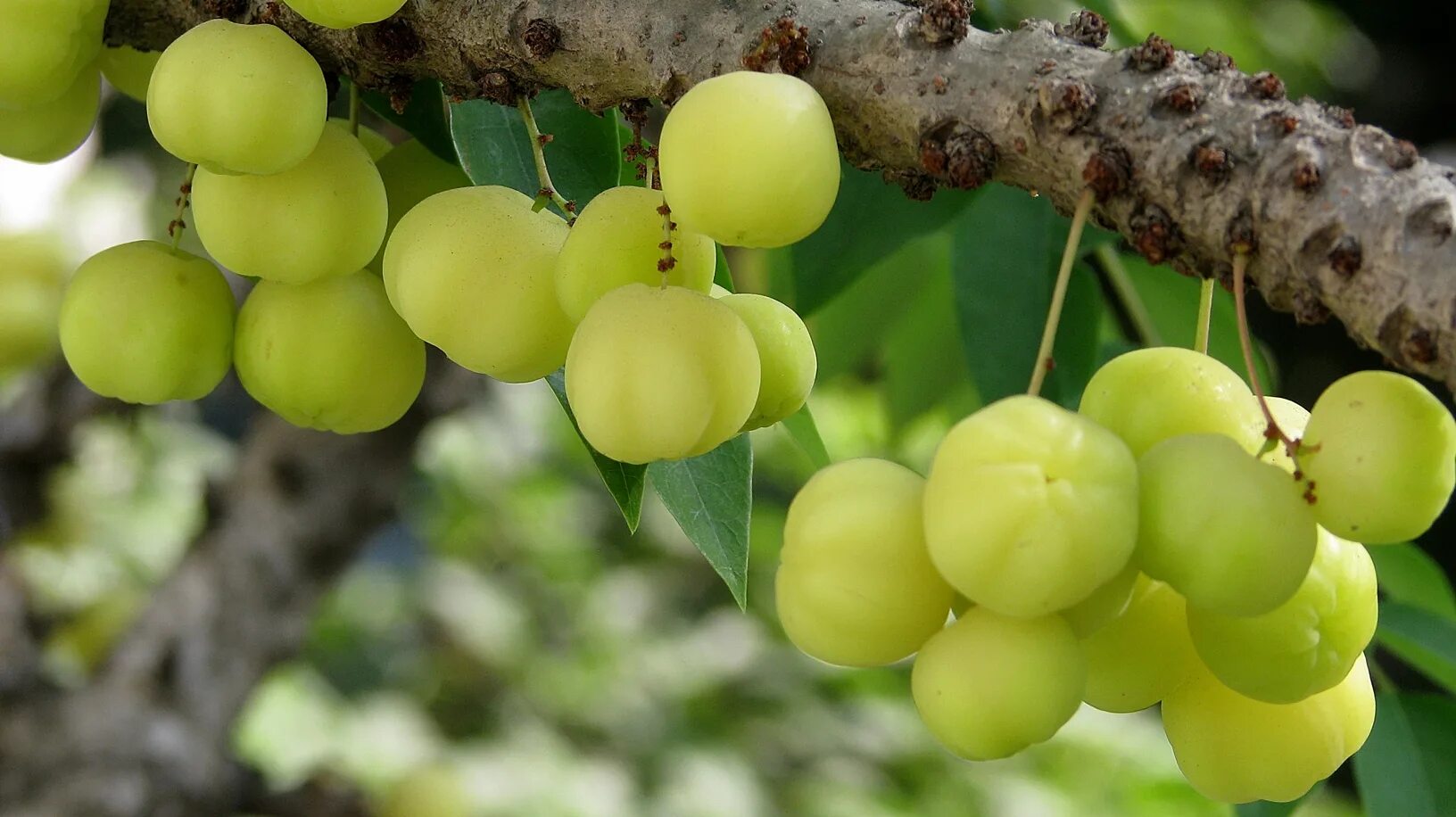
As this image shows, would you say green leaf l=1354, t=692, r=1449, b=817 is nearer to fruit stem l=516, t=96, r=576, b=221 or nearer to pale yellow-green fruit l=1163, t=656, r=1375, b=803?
pale yellow-green fruit l=1163, t=656, r=1375, b=803

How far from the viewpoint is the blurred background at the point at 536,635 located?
2029 millimetres

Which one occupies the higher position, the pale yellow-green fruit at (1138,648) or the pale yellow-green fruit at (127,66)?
the pale yellow-green fruit at (1138,648)

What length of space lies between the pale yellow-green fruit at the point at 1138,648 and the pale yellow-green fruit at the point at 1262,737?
21mm

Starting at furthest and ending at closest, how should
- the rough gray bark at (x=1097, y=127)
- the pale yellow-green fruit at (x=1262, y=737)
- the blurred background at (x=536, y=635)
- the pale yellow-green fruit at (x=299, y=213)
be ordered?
the blurred background at (x=536, y=635)
the pale yellow-green fruit at (x=299, y=213)
the pale yellow-green fruit at (x=1262, y=737)
the rough gray bark at (x=1097, y=127)

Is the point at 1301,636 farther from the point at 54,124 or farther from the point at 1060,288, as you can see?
the point at 54,124

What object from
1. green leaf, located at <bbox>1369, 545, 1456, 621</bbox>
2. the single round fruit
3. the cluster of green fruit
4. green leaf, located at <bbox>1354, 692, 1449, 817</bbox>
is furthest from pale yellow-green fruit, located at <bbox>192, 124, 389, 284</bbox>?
green leaf, located at <bbox>1369, 545, 1456, 621</bbox>

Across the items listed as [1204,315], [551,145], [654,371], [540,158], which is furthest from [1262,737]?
[551,145]

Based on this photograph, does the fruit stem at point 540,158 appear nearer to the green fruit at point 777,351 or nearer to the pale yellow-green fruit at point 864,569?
the green fruit at point 777,351

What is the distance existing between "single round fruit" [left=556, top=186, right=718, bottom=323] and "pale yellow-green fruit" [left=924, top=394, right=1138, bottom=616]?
6.6 inches

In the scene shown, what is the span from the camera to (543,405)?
252 centimetres

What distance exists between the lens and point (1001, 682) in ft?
1.39

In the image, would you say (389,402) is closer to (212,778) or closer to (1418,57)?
(212,778)

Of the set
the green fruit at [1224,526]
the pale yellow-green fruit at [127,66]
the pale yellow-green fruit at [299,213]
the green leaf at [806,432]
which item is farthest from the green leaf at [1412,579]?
the pale yellow-green fruit at [127,66]

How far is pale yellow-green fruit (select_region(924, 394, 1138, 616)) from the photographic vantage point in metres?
0.40
